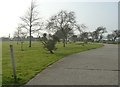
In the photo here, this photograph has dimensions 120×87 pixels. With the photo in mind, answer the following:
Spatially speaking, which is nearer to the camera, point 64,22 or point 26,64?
point 26,64

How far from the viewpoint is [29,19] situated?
55.2 meters

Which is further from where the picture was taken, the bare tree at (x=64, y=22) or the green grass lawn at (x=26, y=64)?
the bare tree at (x=64, y=22)

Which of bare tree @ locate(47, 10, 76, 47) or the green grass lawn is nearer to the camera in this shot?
the green grass lawn

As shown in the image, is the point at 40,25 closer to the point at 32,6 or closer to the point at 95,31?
the point at 32,6

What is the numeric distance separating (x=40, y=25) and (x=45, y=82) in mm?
46159

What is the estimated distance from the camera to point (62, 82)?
880cm

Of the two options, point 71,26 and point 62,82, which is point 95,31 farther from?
point 62,82

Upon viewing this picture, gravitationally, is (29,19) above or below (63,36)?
above

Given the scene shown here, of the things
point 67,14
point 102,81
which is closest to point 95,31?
point 67,14

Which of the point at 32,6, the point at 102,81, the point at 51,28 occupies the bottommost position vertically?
the point at 102,81

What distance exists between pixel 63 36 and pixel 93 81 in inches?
1788

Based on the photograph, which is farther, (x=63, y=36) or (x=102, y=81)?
(x=63, y=36)

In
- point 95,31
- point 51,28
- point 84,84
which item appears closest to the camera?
point 84,84

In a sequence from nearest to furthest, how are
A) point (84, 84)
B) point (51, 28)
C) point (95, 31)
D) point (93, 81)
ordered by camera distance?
point (84, 84) < point (93, 81) < point (51, 28) < point (95, 31)
